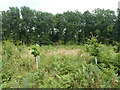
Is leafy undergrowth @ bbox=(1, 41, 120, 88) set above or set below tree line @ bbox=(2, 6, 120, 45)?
below

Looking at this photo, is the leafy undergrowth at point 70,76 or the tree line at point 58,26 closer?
the leafy undergrowth at point 70,76

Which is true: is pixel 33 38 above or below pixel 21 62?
above

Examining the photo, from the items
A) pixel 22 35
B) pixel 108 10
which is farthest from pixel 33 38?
→ pixel 108 10

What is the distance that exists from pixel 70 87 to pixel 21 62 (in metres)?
3.12

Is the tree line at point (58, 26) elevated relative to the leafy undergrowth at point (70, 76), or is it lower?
elevated

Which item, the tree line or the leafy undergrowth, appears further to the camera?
the tree line

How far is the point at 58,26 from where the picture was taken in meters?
23.3

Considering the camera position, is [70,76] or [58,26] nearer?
[70,76]

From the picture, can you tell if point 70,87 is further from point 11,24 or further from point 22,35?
point 11,24

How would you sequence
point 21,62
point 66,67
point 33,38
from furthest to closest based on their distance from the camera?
point 33,38
point 21,62
point 66,67

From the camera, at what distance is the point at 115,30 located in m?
21.6

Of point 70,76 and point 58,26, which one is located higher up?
point 58,26

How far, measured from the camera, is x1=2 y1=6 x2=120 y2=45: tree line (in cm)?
2144

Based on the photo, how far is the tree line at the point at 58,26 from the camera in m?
21.4
